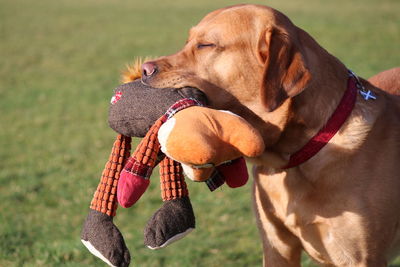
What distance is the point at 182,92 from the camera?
3.54 meters

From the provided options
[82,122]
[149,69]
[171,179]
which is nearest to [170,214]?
[171,179]

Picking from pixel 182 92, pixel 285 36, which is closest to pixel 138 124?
pixel 182 92

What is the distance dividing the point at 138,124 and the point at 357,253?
58.9 inches

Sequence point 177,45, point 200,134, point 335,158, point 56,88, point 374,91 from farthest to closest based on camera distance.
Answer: point 177,45
point 56,88
point 374,91
point 335,158
point 200,134

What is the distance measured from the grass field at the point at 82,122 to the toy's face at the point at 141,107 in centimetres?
212

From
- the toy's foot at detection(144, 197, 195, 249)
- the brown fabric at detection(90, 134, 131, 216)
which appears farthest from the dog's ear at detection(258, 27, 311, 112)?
the brown fabric at detection(90, 134, 131, 216)

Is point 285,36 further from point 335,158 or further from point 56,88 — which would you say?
point 56,88

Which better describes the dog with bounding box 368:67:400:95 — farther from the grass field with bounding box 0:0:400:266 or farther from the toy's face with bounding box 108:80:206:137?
the toy's face with bounding box 108:80:206:137

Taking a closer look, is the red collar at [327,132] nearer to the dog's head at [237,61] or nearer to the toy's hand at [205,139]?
the dog's head at [237,61]

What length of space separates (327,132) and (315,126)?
80 millimetres

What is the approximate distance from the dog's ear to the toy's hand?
0.37 metres

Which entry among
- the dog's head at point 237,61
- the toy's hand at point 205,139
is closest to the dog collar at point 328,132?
the dog's head at point 237,61

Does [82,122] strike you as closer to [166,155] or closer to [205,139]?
[166,155]

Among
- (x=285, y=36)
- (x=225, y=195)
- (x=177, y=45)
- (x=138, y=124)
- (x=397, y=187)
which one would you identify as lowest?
(x=177, y=45)
